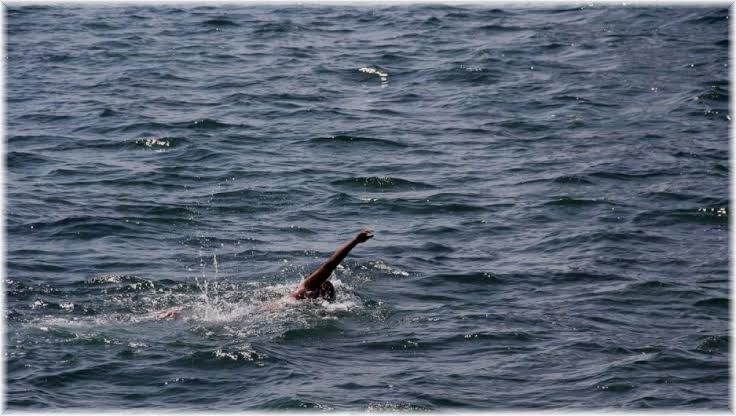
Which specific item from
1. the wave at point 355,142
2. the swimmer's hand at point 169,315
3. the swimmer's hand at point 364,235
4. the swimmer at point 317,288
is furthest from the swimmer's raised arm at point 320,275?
the wave at point 355,142

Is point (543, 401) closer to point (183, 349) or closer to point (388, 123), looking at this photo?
point (183, 349)

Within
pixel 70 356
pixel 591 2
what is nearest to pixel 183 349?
pixel 70 356

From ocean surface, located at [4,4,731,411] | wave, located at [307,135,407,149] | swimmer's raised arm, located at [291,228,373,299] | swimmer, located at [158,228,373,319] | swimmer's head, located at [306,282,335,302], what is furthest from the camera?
wave, located at [307,135,407,149]

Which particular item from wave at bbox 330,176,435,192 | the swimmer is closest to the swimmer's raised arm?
the swimmer

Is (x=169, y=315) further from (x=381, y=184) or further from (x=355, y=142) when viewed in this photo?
(x=355, y=142)

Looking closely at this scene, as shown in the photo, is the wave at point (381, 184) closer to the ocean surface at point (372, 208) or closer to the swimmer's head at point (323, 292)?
the ocean surface at point (372, 208)

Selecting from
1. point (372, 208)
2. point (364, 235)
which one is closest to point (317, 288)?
point (364, 235)

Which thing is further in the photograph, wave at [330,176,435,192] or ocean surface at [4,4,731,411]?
wave at [330,176,435,192]

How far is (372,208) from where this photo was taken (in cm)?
2152

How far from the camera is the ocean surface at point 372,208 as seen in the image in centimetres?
1434

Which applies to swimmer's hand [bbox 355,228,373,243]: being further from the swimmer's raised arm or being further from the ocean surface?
the ocean surface

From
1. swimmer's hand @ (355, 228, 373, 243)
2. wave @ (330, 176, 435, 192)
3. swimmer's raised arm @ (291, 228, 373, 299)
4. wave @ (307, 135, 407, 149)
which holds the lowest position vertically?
wave @ (330, 176, 435, 192)

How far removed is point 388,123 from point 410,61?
18.8 ft

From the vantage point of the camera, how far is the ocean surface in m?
14.3
